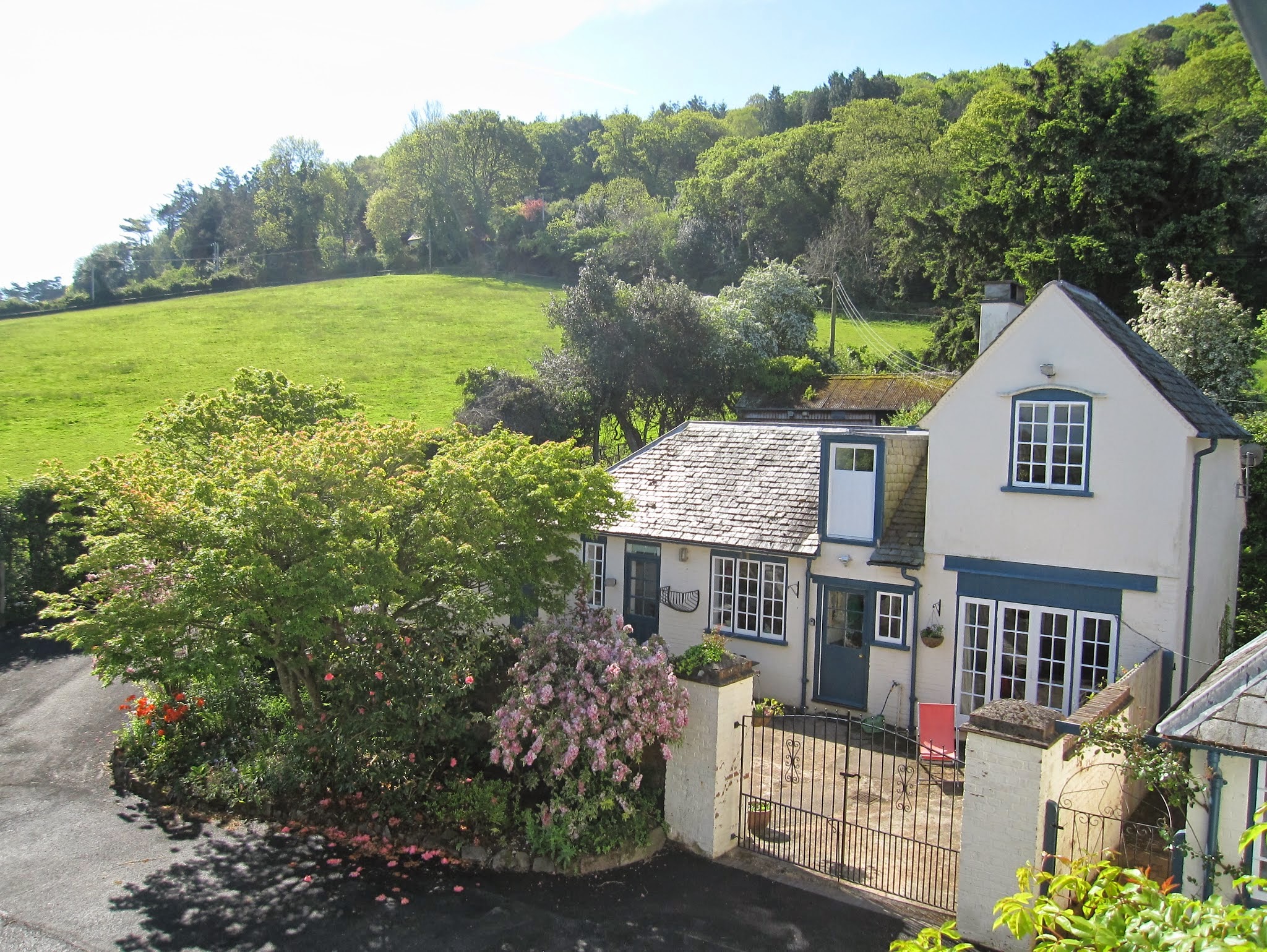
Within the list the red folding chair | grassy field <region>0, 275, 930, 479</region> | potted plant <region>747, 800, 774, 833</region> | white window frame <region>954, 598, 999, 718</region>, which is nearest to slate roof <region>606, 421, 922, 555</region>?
white window frame <region>954, 598, 999, 718</region>

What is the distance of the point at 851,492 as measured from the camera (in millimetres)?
15695

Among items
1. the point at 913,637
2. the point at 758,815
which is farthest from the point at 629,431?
the point at 758,815

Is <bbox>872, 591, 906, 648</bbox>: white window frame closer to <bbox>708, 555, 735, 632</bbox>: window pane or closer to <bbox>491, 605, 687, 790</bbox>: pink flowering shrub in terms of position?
<bbox>708, 555, 735, 632</bbox>: window pane

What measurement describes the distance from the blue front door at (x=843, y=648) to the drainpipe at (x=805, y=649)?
216mm

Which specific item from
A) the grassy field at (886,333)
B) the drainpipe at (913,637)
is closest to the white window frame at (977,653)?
the drainpipe at (913,637)

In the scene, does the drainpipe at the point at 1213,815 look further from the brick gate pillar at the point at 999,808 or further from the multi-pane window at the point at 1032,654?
the multi-pane window at the point at 1032,654

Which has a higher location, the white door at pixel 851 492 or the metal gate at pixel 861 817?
the white door at pixel 851 492

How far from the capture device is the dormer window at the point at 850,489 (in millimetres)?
15477

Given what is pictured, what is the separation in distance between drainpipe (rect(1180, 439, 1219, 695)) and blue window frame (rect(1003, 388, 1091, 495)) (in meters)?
1.39

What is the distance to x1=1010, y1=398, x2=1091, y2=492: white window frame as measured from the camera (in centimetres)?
1332

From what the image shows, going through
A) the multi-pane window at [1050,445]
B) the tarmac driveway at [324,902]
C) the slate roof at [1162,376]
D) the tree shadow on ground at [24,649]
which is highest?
the slate roof at [1162,376]

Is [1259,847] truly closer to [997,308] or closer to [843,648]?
[843,648]

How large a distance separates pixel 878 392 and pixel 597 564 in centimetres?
1914

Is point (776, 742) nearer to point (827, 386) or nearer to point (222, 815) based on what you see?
point (222, 815)
